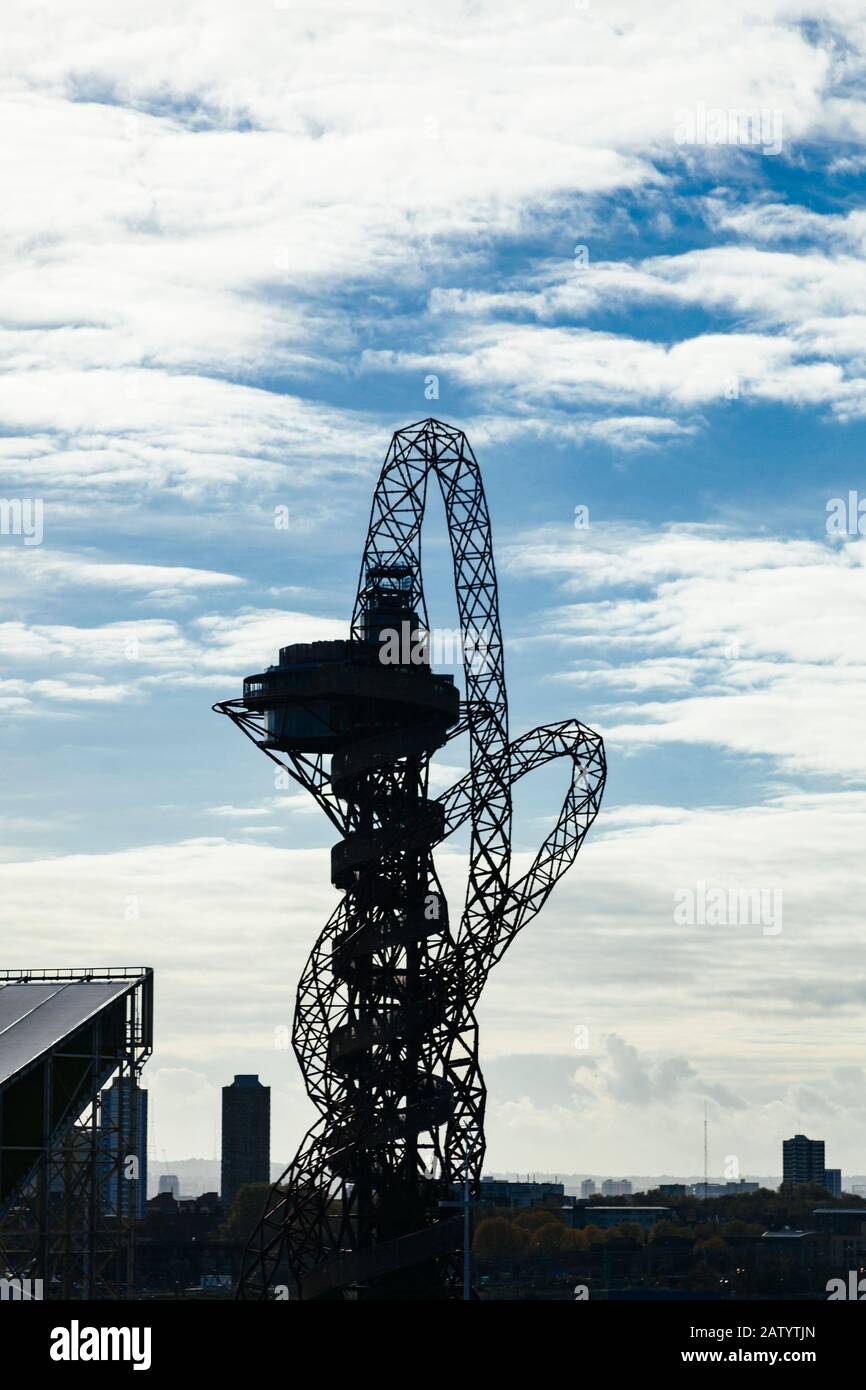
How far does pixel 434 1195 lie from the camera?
90.9 meters

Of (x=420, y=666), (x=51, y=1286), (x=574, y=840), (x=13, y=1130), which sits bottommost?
(x=51, y=1286)

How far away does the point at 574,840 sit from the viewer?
89.7 m

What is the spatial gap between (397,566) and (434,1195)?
28903 millimetres

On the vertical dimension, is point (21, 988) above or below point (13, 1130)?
above

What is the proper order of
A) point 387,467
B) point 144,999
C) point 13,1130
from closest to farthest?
point 13,1130 < point 144,999 < point 387,467

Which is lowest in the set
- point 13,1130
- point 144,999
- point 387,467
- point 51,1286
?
point 51,1286
